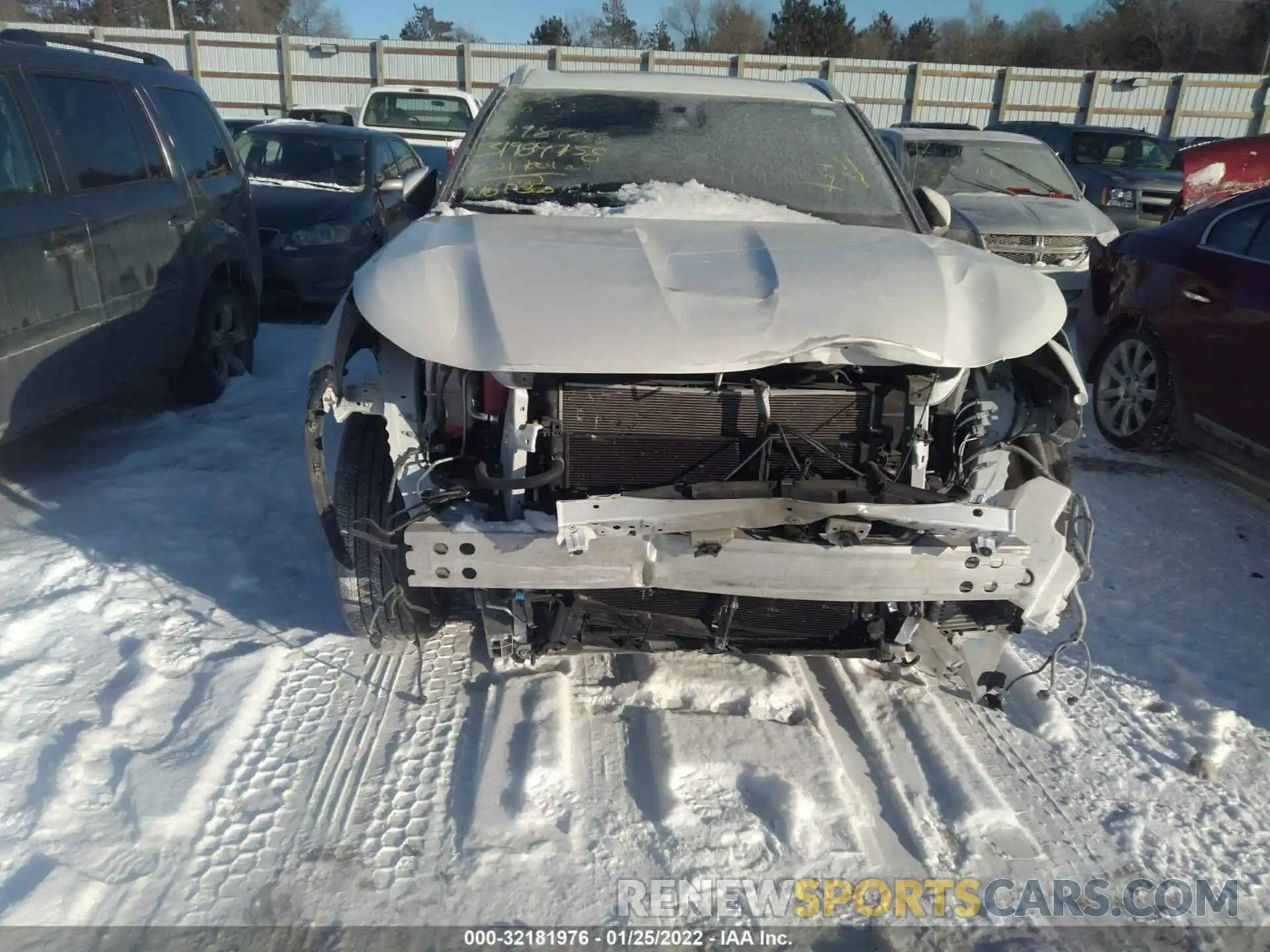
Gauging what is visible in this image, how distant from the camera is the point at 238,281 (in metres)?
6.02

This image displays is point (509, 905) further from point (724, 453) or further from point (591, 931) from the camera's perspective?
point (724, 453)

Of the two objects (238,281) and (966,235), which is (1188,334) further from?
(238,281)

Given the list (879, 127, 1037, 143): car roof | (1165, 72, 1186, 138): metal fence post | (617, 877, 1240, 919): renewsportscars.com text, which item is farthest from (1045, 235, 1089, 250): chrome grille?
(1165, 72, 1186, 138): metal fence post

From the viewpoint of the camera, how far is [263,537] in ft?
13.3

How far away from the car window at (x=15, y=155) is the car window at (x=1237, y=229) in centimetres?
591

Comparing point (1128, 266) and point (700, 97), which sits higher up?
point (700, 97)

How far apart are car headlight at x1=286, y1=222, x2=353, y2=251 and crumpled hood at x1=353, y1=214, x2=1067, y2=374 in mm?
5211

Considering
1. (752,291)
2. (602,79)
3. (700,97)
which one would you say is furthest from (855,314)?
(602,79)

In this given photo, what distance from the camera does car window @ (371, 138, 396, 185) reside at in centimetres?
899

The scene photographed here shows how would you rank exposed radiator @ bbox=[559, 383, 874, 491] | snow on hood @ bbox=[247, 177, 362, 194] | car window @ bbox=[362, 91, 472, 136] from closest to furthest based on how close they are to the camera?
exposed radiator @ bbox=[559, 383, 874, 491] → snow on hood @ bbox=[247, 177, 362, 194] → car window @ bbox=[362, 91, 472, 136]

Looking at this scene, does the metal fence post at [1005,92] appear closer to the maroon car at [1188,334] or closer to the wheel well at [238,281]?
the maroon car at [1188,334]

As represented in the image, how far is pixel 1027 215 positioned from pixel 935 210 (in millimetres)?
5475

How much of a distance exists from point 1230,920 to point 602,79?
4.04 meters

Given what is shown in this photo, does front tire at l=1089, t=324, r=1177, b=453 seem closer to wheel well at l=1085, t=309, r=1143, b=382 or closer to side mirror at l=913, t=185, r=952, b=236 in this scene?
wheel well at l=1085, t=309, r=1143, b=382
